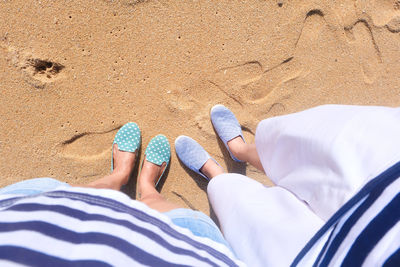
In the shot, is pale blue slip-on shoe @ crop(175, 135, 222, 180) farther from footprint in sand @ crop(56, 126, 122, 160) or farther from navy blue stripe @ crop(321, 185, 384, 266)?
navy blue stripe @ crop(321, 185, 384, 266)

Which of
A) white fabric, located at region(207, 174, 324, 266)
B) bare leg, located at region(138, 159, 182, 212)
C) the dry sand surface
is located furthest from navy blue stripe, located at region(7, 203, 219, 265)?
the dry sand surface

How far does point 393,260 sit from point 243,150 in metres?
0.85

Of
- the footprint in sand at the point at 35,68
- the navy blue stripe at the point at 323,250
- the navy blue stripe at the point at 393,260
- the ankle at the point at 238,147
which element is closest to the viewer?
the navy blue stripe at the point at 393,260

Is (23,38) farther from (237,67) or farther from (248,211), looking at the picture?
(248,211)

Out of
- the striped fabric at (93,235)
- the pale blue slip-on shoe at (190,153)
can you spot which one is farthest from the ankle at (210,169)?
the striped fabric at (93,235)

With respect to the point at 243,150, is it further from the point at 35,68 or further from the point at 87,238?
the point at 35,68

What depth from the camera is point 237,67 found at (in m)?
1.32

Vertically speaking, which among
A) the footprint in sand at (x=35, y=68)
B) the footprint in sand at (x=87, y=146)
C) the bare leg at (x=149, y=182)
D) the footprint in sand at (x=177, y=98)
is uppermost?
the footprint in sand at (x=35, y=68)

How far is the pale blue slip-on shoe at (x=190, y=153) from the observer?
131 cm

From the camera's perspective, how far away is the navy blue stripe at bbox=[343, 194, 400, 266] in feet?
1.63

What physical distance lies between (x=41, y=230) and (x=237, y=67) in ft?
3.46

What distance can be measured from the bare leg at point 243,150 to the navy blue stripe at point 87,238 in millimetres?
752

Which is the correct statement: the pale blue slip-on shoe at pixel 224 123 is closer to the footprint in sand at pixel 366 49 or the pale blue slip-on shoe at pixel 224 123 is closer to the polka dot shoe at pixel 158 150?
the polka dot shoe at pixel 158 150

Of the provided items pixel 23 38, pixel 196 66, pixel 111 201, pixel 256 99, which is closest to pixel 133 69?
pixel 196 66
